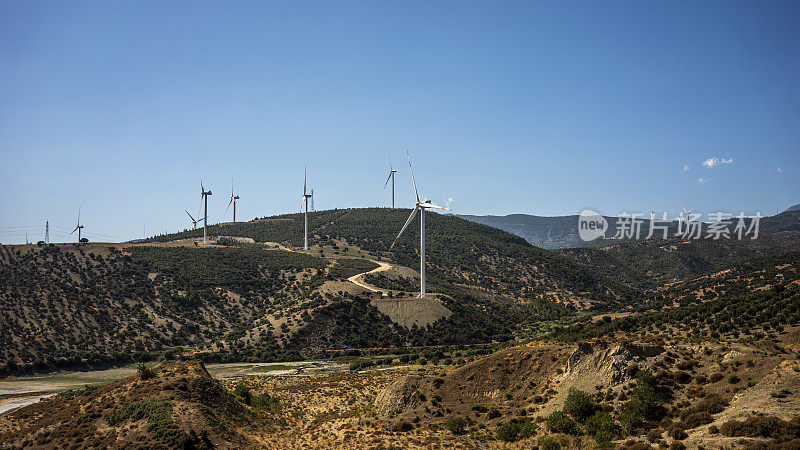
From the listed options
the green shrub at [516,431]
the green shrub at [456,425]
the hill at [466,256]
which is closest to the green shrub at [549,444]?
the green shrub at [516,431]

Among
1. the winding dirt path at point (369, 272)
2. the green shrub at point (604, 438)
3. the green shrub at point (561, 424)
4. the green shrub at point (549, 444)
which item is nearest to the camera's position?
the green shrub at point (604, 438)

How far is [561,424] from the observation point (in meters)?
31.2

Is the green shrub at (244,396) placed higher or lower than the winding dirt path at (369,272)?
lower

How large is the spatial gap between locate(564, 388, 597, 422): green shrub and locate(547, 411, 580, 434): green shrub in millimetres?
527

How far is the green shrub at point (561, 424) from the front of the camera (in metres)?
30.6

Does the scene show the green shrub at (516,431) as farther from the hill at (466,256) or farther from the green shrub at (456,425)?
the hill at (466,256)

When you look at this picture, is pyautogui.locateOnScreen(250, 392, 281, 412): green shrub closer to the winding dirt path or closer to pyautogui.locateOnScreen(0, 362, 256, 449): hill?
pyautogui.locateOnScreen(0, 362, 256, 449): hill

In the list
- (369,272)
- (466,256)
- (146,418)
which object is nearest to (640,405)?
(146,418)

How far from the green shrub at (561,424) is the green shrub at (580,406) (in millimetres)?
527

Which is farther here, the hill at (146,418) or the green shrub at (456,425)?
the green shrub at (456,425)

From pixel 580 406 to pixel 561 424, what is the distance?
72.6 inches

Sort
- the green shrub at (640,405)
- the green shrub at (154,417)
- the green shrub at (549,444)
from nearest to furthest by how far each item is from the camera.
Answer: the green shrub at (549,444) < the green shrub at (640,405) < the green shrub at (154,417)

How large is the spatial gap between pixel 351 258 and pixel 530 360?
381ft

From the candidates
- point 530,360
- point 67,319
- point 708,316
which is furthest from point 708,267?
point 67,319
